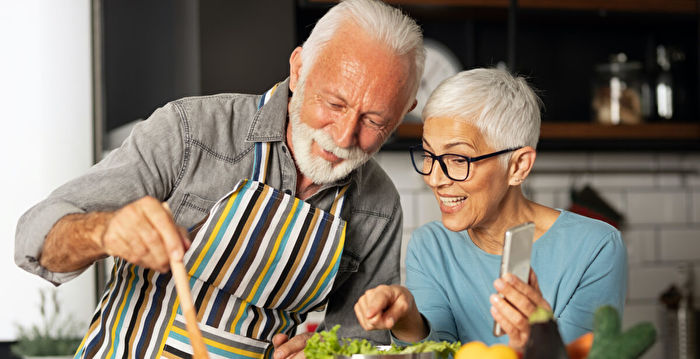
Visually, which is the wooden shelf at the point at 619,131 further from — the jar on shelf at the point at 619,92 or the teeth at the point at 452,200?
the teeth at the point at 452,200

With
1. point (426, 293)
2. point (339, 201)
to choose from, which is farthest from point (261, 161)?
point (426, 293)

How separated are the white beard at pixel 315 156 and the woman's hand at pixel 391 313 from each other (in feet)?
1.05

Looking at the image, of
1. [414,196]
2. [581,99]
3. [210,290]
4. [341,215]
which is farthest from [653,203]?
[210,290]

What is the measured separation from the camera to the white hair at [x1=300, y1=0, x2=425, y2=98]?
1441mm

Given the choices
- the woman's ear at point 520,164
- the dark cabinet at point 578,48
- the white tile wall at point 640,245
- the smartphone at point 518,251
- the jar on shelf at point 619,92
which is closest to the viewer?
the smartphone at point 518,251

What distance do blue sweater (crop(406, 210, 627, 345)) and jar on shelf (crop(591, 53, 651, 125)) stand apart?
65.4 inches

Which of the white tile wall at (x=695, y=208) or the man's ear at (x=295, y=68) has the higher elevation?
the man's ear at (x=295, y=68)

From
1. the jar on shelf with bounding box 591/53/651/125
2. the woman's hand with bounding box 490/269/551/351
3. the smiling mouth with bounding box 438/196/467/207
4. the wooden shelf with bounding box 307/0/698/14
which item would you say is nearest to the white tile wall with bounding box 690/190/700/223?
the jar on shelf with bounding box 591/53/651/125

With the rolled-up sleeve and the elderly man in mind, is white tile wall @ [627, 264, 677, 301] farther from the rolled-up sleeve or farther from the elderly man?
the rolled-up sleeve

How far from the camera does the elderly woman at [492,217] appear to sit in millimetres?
1452

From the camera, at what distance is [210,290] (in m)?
1.55

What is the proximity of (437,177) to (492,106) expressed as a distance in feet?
0.58

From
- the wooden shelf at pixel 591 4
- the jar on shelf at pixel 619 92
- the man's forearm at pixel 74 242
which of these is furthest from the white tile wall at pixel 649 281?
the man's forearm at pixel 74 242

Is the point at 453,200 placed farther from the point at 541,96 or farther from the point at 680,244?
the point at 680,244
